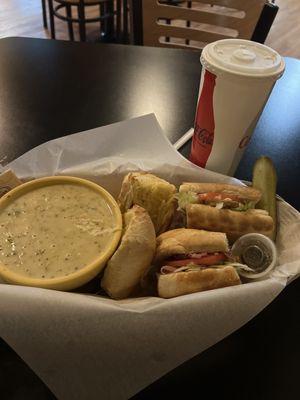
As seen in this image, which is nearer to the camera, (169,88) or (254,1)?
(169,88)

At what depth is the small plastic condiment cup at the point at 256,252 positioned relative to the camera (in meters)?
0.75

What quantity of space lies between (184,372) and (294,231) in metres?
0.37

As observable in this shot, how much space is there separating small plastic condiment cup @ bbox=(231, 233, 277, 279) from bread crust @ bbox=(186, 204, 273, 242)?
0.02m

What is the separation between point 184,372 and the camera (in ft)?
2.21

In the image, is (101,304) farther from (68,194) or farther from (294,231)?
(294,231)

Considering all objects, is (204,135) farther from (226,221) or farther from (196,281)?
(196,281)

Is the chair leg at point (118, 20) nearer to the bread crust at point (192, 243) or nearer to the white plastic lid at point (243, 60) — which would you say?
the white plastic lid at point (243, 60)

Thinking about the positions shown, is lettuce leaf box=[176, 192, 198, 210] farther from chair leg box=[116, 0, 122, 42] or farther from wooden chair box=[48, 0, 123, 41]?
chair leg box=[116, 0, 122, 42]

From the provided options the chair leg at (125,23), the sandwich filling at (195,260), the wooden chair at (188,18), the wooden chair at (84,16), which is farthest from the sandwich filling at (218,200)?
the chair leg at (125,23)

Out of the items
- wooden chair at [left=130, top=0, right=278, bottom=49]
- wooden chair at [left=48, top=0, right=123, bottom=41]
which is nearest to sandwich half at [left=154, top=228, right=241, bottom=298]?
wooden chair at [left=130, top=0, right=278, bottom=49]

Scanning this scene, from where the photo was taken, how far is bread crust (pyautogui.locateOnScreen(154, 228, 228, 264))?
731mm

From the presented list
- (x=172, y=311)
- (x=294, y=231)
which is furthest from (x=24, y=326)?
(x=294, y=231)

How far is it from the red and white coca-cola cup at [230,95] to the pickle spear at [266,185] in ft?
0.26

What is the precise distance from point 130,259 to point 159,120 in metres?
0.66
